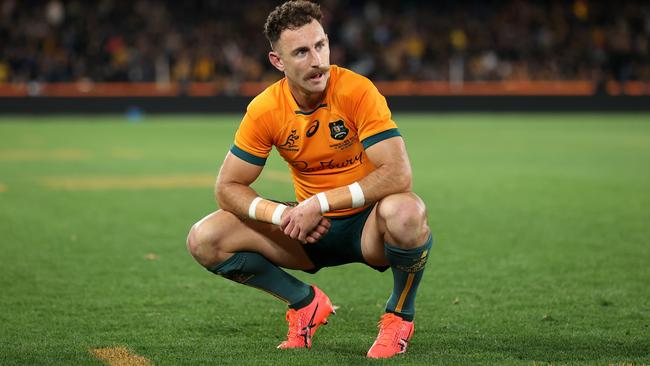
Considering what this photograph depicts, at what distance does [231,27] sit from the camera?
31109 millimetres

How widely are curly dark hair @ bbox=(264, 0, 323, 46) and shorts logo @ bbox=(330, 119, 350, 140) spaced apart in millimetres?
474

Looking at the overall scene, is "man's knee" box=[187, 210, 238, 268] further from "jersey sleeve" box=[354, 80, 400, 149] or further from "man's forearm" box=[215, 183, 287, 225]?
"jersey sleeve" box=[354, 80, 400, 149]

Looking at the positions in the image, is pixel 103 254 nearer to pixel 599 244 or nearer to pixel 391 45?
pixel 599 244

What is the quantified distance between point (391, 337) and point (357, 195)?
651 mm

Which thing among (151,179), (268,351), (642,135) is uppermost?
(268,351)

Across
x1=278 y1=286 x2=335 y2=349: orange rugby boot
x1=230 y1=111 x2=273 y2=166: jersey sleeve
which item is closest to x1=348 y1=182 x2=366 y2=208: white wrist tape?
x1=230 y1=111 x2=273 y2=166: jersey sleeve

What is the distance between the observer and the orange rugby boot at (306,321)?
459 centimetres

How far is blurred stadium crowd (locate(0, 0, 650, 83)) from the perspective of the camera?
28078 mm

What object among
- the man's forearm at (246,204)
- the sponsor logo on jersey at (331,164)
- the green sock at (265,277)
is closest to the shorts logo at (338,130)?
the sponsor logo on jersey at (331,164)

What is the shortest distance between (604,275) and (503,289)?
2.66 feet

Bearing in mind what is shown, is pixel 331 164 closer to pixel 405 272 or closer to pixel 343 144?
pixel 343 144

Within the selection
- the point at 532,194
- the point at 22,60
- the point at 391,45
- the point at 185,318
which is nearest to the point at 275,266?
the point at 185,318

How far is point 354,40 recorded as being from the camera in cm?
3045

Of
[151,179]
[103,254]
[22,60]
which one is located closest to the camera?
[103,254]
